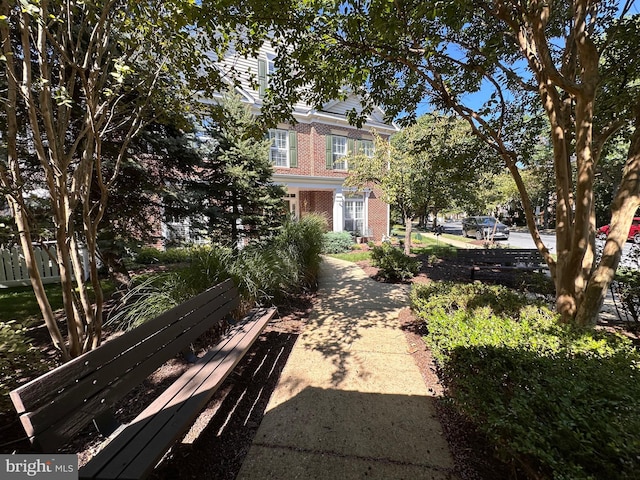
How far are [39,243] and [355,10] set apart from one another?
438 centimetres

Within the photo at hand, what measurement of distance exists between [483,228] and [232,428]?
2168 cm

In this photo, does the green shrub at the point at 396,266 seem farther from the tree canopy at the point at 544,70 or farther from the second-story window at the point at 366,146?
the second-story window at the point at 366,146

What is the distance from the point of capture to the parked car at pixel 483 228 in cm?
1855

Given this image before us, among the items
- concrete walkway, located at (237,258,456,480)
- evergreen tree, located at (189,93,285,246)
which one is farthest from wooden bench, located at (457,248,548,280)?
evergreen tree, located at (189,93,285,246)

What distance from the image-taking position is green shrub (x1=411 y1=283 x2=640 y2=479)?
1224 mm

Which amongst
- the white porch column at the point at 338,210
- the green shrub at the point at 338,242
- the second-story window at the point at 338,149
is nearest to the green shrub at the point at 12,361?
the green shrub at the point at 338,242

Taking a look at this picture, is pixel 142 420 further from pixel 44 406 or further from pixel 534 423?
pixel 534 423

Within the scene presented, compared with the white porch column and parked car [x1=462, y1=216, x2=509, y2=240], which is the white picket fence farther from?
parked car [x1=462, y1=216, x2=509, y2=240]

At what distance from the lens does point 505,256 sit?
25.4ft

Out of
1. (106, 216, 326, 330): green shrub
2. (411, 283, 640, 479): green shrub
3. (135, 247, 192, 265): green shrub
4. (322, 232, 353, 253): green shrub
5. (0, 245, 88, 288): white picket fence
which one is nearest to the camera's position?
(411, 283, 640, 479): green shrub

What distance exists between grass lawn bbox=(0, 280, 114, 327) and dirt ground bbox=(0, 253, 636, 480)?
9.12 feet

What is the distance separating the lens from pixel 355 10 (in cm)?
317

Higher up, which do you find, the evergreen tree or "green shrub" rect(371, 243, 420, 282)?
the evergreen tree

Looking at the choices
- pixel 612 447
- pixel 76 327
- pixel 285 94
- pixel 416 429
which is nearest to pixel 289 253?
pixel 285 94
